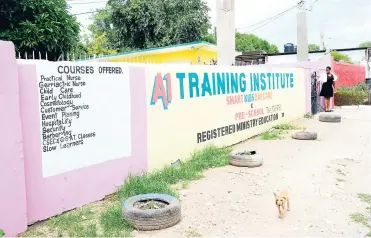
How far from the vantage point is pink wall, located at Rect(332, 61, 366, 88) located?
2411cm

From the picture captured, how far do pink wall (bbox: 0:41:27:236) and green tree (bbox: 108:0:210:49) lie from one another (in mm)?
23841

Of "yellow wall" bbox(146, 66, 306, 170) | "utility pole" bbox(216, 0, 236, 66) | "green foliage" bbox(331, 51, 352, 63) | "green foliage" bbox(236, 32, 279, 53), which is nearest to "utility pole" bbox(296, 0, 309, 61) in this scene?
"utility pole" bbox(216, 0, 236, 66)

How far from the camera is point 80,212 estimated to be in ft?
15.5

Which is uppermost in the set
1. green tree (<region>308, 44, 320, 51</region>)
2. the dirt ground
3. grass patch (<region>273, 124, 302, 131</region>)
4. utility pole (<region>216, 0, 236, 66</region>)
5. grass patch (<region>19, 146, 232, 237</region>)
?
green tree (<region>308, 44, 320, 51</region>)

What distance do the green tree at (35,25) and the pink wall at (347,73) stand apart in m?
16.4

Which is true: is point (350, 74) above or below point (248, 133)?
above

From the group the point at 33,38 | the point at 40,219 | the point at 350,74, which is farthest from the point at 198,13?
the point at 40,219

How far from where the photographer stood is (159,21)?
27.9 meters

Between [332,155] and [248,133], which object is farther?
[248,133]

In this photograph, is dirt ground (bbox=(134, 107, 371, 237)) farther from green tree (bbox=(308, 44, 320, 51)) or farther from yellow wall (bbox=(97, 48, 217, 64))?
green tree (bbox=(308, 44, 320, 51))

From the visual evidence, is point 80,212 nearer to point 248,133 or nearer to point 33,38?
point 248,133

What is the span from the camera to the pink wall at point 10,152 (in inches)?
152

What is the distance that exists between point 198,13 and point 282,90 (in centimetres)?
1617

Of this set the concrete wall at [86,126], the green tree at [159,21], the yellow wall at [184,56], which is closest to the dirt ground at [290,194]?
the concrete wall at [86,126]
